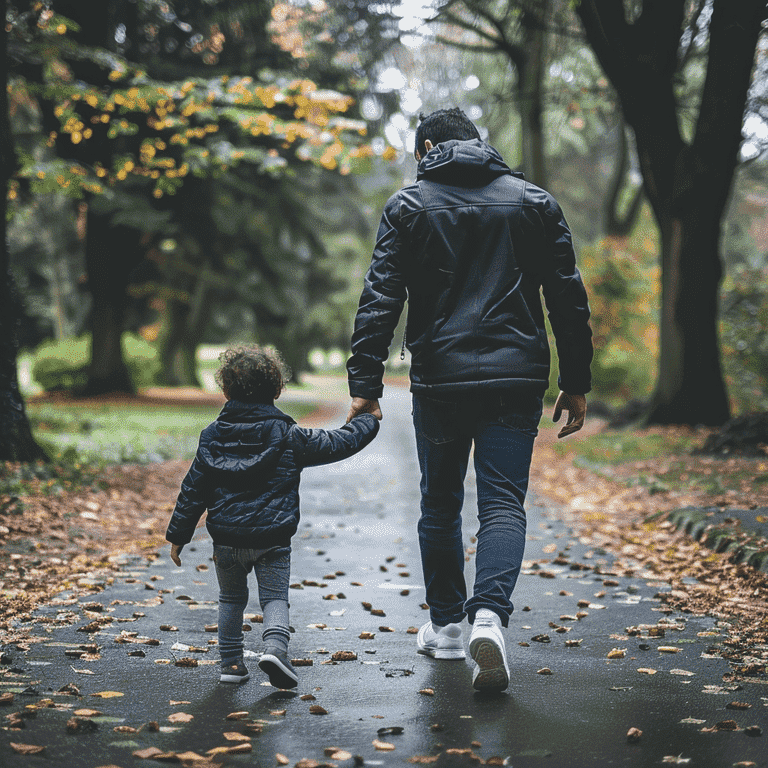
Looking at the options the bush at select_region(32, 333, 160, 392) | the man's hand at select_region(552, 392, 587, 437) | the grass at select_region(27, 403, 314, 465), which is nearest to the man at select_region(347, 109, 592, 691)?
the man's hand at select_region(552, 392, 587, 437)

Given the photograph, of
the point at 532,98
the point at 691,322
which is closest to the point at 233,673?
the point at 691,322

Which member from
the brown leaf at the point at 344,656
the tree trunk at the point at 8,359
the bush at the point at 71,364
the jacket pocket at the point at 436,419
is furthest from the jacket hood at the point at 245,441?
the bush at the point at 71,364

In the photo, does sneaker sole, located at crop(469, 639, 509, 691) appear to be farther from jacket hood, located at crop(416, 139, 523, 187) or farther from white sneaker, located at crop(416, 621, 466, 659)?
jacket hood, located at crop(416, 139, 523, 187)

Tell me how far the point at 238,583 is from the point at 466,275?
5.09ft

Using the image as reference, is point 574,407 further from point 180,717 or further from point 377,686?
point 180,717

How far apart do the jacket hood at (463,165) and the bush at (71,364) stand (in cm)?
2057

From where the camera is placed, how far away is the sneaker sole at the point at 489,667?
3.32 m

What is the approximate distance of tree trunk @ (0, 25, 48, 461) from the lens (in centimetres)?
859

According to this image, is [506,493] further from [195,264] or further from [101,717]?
[195,264]

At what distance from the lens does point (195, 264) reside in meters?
22.8

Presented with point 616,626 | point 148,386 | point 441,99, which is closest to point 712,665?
point 616,626

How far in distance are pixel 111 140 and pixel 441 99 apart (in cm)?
812

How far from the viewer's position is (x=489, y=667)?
3342 millimetres

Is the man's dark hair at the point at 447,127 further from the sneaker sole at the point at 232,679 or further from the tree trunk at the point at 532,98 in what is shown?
the tree trunk at the point at 532,98
